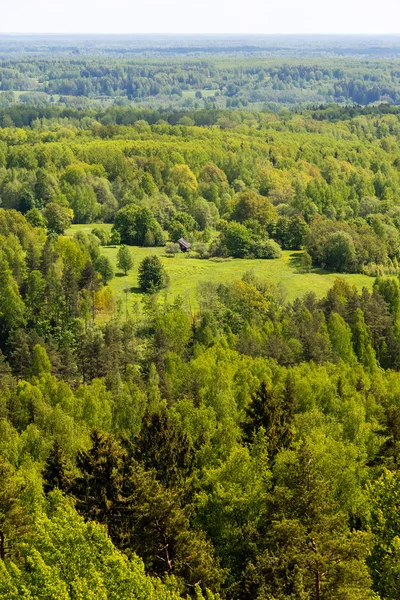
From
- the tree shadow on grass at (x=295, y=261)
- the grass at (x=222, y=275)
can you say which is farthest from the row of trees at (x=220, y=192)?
the grass at (x=222, y=275)

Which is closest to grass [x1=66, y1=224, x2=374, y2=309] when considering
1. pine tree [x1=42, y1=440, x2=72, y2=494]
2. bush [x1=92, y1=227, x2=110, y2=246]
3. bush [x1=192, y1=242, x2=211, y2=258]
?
bush [x1=192, y1=242, x2=211, y2=258]

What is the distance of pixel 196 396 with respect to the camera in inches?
2434

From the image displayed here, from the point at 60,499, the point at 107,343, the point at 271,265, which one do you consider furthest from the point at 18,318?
the point at 60,499

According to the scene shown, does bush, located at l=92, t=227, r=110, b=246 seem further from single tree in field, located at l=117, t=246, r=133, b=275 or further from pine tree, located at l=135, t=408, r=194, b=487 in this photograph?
pine tree, located at l=135, t=408, r=194, b=487

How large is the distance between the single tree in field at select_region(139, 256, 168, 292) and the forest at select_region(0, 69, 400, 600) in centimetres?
26

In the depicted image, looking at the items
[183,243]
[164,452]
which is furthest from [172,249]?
[164,452]

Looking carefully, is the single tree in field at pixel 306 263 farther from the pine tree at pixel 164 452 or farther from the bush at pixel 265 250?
the pine tree at pixel 164 452

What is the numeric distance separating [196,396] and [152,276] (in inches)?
1833

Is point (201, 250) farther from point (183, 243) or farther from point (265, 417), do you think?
point (265, 417)

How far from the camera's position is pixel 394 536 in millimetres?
34719

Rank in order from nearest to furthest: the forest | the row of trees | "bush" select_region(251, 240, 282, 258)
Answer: the forest, "bush" select_region(251, 240, 282, 258), the row of trees

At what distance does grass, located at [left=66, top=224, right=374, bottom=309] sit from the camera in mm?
107869

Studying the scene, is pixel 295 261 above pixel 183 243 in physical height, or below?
below

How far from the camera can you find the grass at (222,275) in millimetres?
107869
